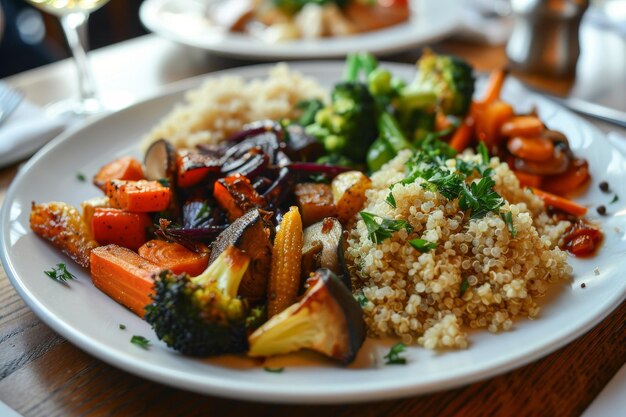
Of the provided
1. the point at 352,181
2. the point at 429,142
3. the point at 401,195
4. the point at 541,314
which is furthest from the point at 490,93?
the point at 541,314

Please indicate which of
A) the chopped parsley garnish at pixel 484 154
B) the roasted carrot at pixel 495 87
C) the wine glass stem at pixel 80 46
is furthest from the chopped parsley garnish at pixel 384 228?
the wine glass stem at pixel 80 46

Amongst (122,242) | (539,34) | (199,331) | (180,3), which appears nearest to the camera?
(199,331)

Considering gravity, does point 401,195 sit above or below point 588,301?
above

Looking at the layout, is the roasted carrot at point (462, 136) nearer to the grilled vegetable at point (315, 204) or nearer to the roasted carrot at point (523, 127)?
the roasted carrot at point (523, 127)

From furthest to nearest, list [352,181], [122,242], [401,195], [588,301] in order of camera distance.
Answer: [352,181] < [122,242] < [401,195] < [588,301]

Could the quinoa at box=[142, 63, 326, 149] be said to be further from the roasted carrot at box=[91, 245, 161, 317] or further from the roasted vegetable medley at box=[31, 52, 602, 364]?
the roasted carrot at box=[91, 245, 161, 317]

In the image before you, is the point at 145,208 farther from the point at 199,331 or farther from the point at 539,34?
the point at 539,34

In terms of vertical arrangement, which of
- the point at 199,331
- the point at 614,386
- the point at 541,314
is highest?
the point at 199,331
